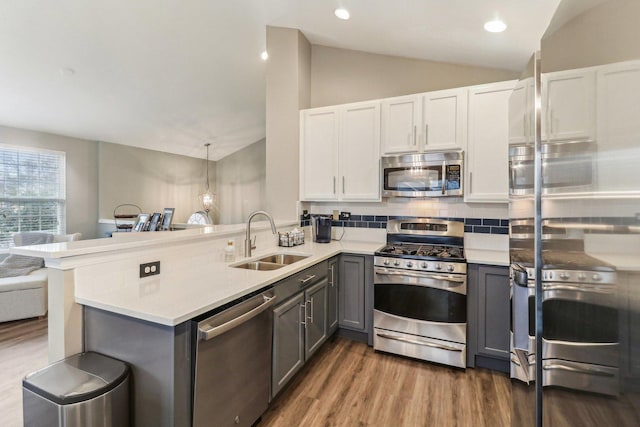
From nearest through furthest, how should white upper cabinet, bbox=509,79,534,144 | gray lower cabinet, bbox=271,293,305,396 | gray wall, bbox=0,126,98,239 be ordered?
white upper cabinet, bbox=509,79,534,144, gray lower cabinet, bbox=271,293,305,396, gray wall, bbox=0,126,98,239

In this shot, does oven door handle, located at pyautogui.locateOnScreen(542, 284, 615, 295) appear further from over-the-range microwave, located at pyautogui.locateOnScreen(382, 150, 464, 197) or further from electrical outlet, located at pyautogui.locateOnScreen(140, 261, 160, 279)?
over-the-range microwave, located at pyautogui.locateOnScreen(382, 150, 464, 197)

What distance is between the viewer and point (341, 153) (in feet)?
10.7

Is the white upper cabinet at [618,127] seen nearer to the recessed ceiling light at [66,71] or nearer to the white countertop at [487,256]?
the white countertop at [487,256]

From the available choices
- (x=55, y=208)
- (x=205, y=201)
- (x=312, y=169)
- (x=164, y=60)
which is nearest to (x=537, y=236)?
(x=312, y=169)

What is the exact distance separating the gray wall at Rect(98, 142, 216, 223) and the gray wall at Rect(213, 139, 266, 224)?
375 millimetres

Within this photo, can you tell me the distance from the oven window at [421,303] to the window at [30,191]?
540 centimetres

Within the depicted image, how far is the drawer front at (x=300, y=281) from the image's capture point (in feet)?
6.39

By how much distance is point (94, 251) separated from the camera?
1.53 metres

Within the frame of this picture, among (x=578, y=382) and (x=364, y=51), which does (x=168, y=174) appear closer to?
(x=364, y=51)

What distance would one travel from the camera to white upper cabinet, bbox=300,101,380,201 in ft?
10.2

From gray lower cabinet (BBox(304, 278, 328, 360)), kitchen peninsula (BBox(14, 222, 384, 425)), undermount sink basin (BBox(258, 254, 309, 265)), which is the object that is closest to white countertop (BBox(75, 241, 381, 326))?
kitchen peninsula (BBox(14, 222, 384, 425))

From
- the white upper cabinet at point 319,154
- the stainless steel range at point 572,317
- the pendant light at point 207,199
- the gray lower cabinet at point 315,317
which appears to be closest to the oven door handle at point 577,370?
the stainless steel range at point 572,317

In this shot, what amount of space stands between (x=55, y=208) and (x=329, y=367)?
5.42m

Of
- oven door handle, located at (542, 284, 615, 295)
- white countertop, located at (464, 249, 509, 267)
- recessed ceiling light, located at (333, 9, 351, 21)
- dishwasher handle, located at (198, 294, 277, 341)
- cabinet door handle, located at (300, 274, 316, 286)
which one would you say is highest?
recessed ceiling light, located at (333, 9, 351, 21)
